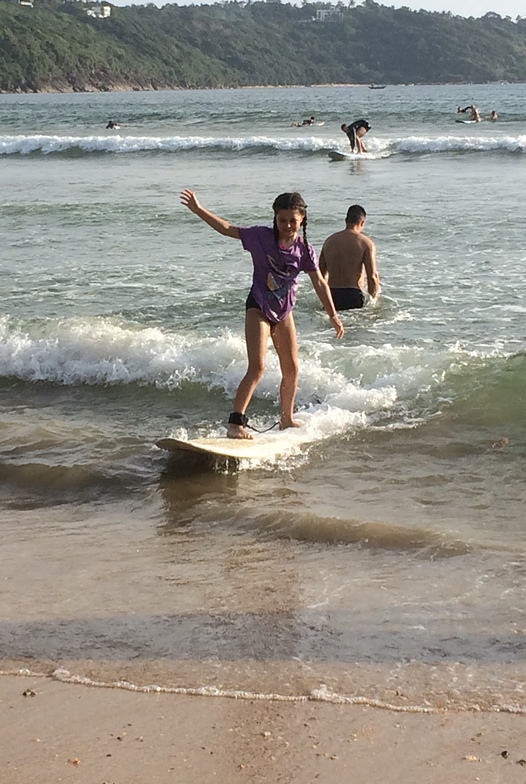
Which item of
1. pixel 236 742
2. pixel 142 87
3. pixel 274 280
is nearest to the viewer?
pixel 236 742

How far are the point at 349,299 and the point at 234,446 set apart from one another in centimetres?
413

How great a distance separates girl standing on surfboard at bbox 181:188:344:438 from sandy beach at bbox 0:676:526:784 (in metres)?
2.84

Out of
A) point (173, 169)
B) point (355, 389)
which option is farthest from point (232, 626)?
point (173, 169)

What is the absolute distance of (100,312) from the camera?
32.7ft

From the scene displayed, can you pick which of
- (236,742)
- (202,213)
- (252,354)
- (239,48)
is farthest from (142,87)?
(236,742)

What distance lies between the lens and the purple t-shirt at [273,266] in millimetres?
5875

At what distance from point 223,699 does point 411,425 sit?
3505 mm

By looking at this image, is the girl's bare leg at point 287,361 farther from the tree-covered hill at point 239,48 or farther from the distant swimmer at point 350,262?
the tree-covered hill at point 239,48

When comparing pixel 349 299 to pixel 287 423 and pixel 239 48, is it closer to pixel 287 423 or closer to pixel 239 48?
pixel 287 423

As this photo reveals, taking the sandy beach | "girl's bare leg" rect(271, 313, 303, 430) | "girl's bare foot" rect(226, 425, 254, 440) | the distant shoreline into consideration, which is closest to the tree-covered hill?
the distant shoreline

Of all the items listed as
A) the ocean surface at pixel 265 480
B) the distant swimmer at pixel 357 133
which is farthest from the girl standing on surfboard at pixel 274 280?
the distant swimmer at pixel 357 133

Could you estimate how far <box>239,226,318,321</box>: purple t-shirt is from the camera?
5875mm

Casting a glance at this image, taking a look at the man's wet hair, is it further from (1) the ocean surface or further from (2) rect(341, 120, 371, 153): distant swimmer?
(2) rect(341, 120, 371, 153): distant swimmer

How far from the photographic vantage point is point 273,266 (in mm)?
5934
